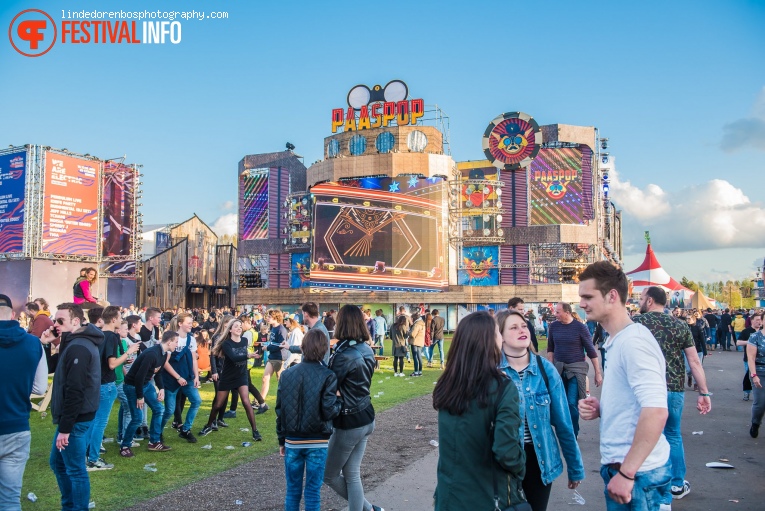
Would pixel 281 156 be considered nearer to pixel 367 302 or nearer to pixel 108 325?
pixel 367 302

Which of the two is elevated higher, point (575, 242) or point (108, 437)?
point (575, 242)

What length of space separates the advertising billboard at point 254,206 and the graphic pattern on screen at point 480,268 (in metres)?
18.8

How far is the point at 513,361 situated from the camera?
4355 mm

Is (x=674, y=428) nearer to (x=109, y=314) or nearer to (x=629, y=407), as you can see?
(x=629, y=407)

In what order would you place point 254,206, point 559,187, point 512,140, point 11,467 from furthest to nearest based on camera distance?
point 254,206
point 512,140
point 559,187
point 11,467

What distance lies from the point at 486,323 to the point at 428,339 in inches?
A: 660

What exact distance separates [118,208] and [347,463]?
3332 centimetres

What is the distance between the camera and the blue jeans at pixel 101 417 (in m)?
7.60

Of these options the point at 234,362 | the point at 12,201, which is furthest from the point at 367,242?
the point at 234,362

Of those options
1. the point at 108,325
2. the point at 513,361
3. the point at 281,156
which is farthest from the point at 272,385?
the point at 281,156

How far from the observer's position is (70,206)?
1276 inches

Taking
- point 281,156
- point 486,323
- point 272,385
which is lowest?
point 272,385

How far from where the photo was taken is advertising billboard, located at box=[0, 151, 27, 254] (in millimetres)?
31203

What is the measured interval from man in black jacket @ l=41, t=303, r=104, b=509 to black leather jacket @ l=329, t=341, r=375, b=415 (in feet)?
7.27
